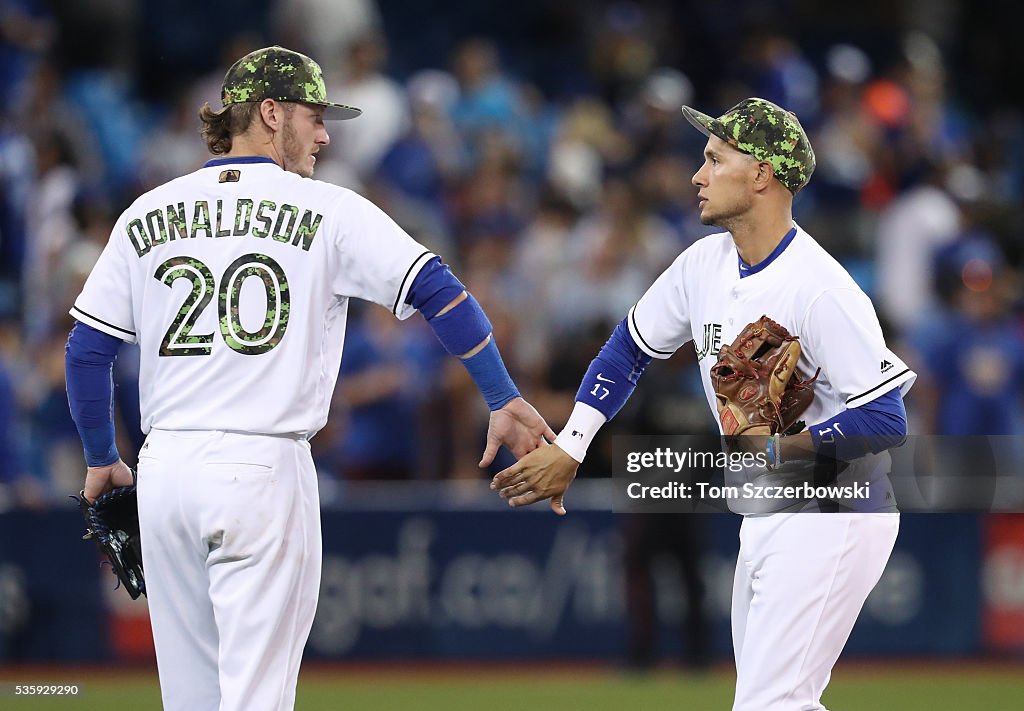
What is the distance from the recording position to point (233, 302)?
5203 millimetres

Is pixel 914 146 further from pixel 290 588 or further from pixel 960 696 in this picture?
pixel 290 588

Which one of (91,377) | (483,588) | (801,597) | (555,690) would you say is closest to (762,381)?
(801,597)

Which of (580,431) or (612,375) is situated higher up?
(612,375)

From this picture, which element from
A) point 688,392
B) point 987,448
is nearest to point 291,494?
point 688,392

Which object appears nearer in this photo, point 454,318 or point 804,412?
point 454,318

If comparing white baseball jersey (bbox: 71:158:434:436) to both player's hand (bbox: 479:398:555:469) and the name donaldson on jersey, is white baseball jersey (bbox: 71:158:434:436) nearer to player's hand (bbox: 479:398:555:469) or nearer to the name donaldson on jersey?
the name donaldson on jersey

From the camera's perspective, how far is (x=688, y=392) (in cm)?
1095

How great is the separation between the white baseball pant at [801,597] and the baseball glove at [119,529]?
7.48 ft

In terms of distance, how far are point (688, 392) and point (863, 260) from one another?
3629 millimetres

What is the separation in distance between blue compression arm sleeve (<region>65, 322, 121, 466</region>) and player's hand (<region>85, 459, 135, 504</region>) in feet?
0.52

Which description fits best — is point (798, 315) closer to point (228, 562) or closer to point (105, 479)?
Answer: point (228, 562)

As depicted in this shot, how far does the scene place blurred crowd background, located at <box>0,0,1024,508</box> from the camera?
11492mm

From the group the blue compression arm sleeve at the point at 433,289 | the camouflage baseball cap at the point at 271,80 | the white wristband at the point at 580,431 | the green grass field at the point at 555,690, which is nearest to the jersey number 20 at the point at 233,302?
the blue compression arm sleeve at the point at 433,289

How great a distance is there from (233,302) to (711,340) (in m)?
1.79
